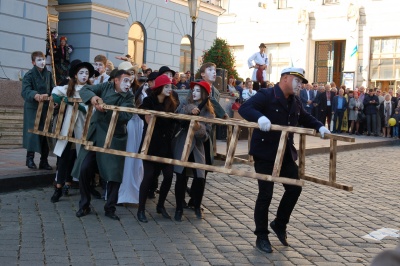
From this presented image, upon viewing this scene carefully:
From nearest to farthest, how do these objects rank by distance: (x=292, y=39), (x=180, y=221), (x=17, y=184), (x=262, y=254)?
(x=262, y=254), (x=180, y=221), (x=17, y=184), (x=292, y=39)

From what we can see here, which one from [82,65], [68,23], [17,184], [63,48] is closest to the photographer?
[82,65]

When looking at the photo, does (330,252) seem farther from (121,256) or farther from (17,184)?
(17,184)

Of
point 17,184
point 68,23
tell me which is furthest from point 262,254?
point 68,23

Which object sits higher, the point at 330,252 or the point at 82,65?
the point at 82,65

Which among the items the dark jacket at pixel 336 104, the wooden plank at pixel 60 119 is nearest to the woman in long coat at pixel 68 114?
the wooden plank at pixel 60 119

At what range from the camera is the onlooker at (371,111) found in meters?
23.8

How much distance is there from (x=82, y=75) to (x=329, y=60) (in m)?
31.9

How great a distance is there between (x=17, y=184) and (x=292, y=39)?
3207 centimetres

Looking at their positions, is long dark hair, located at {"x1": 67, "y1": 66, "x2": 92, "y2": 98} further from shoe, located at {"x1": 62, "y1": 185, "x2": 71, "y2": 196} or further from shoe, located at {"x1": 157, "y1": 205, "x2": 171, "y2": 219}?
shoe, located at {"x1": 157, "y1": 205, "x2": 171, "y2": 219}

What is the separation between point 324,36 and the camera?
37.8m

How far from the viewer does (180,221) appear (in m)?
7.55

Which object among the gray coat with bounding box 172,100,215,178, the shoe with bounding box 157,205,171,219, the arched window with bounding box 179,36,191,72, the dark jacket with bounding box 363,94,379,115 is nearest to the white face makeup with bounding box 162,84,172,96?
the gray coat with bounding box 172,100,215,178

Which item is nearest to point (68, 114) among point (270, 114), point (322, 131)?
point (270, 114)

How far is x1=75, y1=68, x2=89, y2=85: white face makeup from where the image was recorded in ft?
27.0
